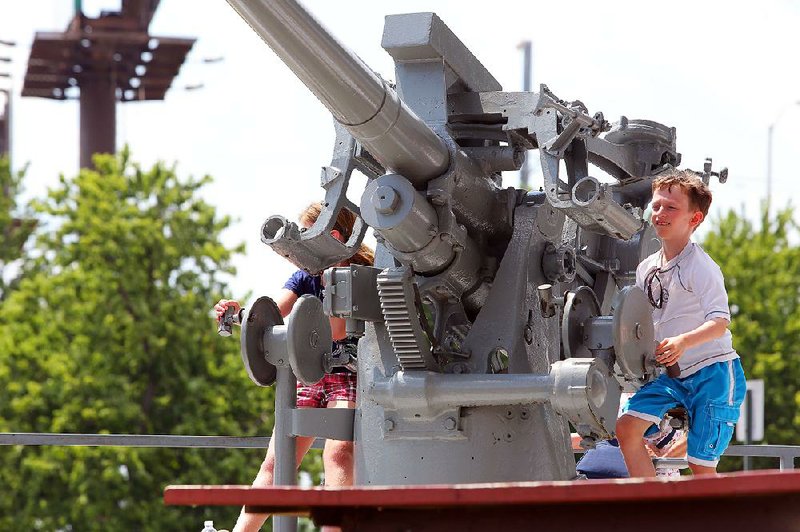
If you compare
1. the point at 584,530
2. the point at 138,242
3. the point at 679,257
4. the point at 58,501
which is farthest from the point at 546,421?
the point at 138,242

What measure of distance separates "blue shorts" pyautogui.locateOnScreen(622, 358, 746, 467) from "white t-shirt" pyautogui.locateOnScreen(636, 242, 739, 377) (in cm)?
5

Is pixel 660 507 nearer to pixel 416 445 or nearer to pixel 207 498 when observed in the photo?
pixel 207 498

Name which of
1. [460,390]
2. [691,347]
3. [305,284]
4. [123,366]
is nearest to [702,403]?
[691,347]

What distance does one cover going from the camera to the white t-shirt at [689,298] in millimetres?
5738

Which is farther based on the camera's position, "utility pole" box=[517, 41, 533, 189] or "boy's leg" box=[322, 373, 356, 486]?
"utility pole" box=[517, 41, 533, 189]

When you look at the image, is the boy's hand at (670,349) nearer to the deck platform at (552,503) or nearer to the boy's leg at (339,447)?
the boy's leg at (339,447)

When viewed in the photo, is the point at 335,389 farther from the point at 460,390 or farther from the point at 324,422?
the point at 460,390

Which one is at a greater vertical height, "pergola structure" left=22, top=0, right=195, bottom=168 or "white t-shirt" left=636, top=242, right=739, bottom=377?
"pergola structure" left=22, top=0, right=195, bottom=168

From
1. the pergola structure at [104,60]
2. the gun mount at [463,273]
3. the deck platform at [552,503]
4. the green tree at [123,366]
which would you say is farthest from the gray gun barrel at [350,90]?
the pergola structure at [104,60]

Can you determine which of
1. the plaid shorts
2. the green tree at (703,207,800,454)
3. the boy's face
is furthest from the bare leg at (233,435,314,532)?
the green tree at (703,207,800,454)

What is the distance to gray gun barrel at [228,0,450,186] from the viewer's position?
4715 millimetres

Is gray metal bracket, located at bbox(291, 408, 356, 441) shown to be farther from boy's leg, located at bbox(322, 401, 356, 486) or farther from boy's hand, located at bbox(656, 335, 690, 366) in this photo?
boy's hand, located at bbox(656, 335, 690, 366)

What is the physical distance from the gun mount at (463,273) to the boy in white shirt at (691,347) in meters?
0.18

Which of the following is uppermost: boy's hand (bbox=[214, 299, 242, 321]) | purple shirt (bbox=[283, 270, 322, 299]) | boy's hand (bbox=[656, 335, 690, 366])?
purple shirt (bbox=[283, 270, 322, 299])
